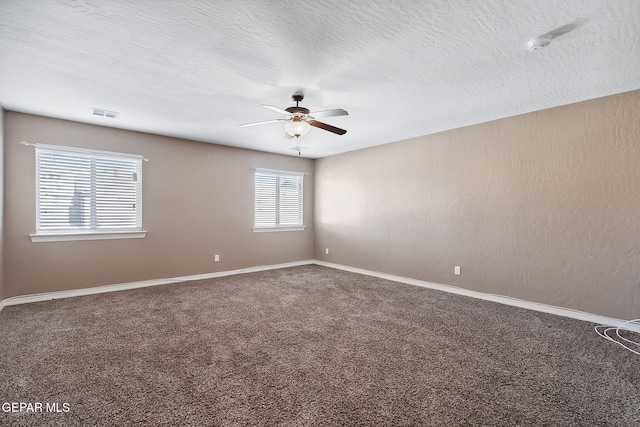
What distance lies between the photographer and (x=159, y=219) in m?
4.62

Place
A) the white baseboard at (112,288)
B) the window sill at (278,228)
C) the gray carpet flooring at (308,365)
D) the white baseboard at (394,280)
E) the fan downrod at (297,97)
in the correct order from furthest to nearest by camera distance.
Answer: the window sill at (278,228) < the white baseboard at (112,288) < the white baseboard at (394,280) < the fan downrod at (297,97) < the gray carpet flooring at (308,365)

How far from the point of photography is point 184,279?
15.8 ft

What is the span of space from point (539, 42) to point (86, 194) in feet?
17.0

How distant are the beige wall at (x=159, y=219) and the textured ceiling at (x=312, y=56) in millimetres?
567

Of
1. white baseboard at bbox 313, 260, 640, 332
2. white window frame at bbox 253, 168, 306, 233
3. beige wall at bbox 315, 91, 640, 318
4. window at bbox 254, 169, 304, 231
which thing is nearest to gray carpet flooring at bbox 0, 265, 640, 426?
white baseboard at bbox 313, 260, 640, 332

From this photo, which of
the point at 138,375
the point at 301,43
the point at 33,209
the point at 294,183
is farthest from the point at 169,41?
the point at 294,183

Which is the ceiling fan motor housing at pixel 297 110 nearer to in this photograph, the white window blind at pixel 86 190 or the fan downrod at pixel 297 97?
the fan downrod at pixel 297 97

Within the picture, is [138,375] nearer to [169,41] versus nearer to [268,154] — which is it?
[169,41]

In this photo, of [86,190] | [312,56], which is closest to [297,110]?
[312,56]

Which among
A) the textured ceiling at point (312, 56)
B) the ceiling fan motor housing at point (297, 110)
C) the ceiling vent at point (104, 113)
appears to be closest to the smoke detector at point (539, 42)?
the textured ceiling at point (312, 56)

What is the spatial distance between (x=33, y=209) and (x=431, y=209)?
5.36 m

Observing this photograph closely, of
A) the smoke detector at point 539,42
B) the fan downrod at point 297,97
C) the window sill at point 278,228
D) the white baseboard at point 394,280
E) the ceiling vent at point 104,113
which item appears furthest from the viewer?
the window sill at point 278,228

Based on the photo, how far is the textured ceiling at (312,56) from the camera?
1.81 metres

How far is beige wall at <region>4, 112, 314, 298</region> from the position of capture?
3637 millimetres
